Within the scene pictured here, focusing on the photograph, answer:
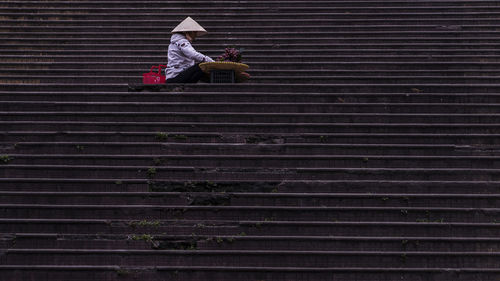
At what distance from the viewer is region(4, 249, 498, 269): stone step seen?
7.96 m

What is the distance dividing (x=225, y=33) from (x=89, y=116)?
3422 millimetres

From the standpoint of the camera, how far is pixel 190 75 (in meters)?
10.1

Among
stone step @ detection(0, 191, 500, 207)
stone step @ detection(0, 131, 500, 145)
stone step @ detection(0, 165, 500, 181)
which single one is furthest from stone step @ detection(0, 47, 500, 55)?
stone step @ detection(0, 191, 500, 207)

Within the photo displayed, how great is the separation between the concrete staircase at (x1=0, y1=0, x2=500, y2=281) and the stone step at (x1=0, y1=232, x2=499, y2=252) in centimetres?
2

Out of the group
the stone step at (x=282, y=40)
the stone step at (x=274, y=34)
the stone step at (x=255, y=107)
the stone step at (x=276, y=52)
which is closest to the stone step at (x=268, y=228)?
the stone step at (x=255, y=107)

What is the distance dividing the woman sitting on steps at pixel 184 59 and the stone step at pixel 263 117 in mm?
833

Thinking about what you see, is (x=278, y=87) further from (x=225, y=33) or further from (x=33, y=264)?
(x=33, y=264)

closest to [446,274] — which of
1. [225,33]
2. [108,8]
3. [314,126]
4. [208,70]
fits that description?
[314,126]

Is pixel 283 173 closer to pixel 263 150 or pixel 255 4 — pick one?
pixel 263 150

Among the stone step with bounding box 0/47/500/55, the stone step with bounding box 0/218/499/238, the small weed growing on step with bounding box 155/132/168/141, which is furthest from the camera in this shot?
the stone step with bounding box 0/47/500/55

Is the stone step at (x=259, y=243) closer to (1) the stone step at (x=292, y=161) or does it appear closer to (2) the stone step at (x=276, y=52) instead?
(1) the stone step at (x=292, y=161)

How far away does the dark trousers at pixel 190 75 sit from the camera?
1006cm

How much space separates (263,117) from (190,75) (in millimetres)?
1300

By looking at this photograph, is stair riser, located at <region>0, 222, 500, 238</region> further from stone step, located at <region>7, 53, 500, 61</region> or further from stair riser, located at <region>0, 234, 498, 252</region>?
stone step, located at <region>7, 53, 500, 61</region>
